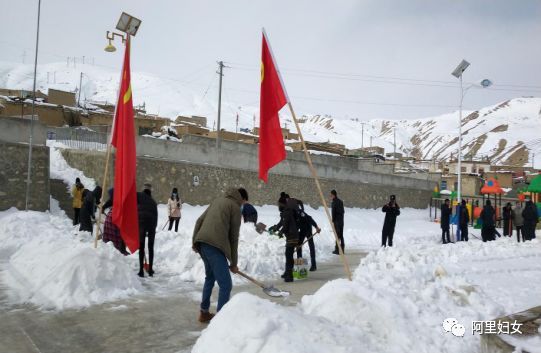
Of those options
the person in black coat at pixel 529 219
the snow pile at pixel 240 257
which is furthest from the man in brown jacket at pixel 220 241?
the person in black coat at pixel 529 219

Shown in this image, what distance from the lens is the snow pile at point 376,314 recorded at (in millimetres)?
3373

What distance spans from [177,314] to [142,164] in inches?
568

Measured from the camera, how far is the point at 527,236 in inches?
612

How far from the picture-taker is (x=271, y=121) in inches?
256

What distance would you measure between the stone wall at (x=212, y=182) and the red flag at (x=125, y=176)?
1102cm

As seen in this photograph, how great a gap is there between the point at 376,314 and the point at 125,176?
4.73 m

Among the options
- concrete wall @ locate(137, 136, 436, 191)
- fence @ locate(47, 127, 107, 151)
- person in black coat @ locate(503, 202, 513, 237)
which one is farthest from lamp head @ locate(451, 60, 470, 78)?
fence @ locate(47, 127, 107, 151)

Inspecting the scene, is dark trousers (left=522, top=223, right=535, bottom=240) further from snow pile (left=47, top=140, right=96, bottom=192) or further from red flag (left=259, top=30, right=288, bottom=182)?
snow pile (left=47, top=140, right=96, bottom=192)

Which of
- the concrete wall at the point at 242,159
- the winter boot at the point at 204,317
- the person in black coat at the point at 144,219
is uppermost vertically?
the concrete wall at the point at 242,159

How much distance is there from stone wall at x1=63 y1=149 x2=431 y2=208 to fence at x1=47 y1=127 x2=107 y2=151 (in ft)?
1.93

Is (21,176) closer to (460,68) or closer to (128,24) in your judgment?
(128,24)

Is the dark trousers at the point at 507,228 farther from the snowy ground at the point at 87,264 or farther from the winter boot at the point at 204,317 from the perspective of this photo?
the winter boot at the point at 204,317

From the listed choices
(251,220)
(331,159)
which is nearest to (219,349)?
(251,220)

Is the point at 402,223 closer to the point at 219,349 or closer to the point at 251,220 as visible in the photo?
the point at 251,220
